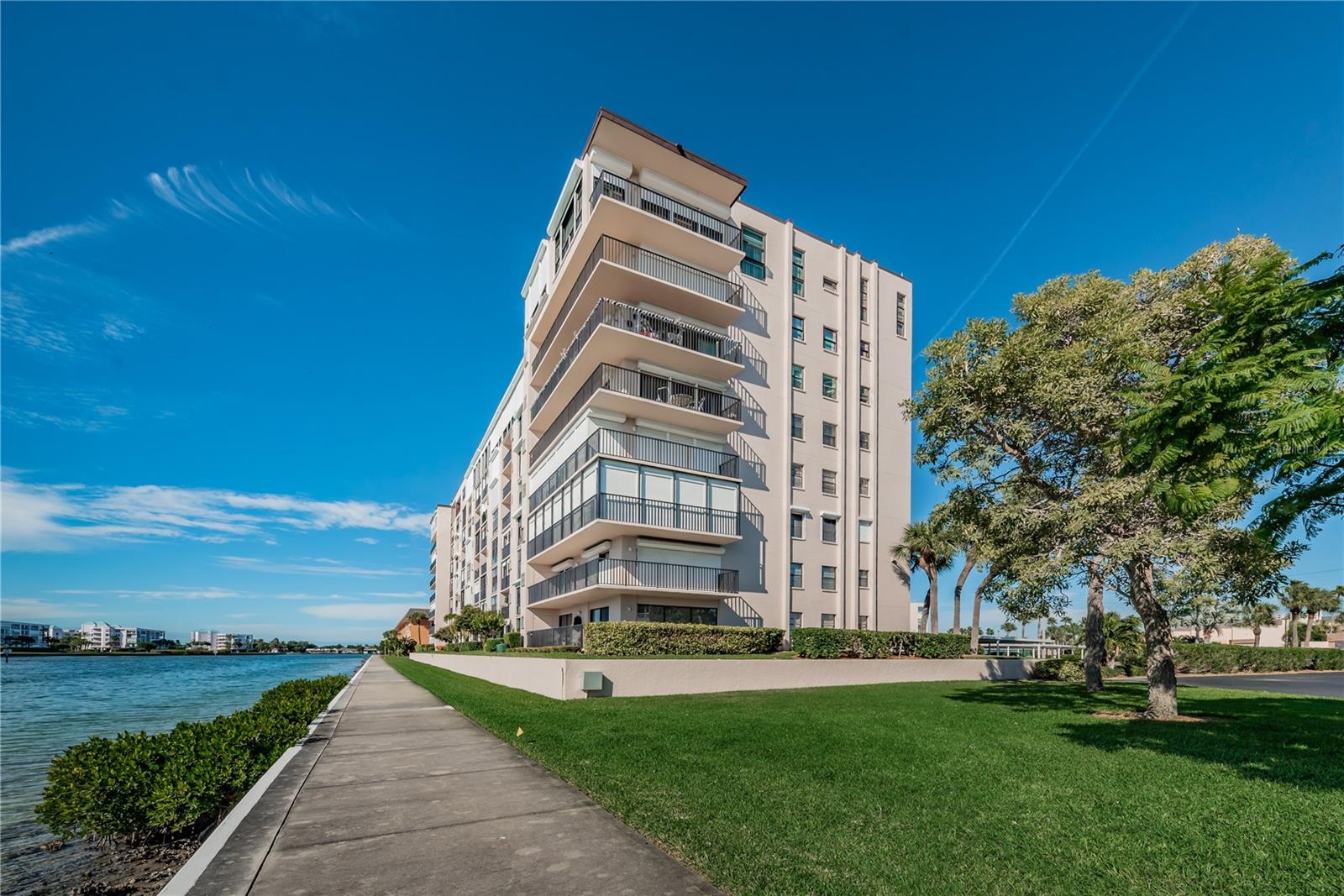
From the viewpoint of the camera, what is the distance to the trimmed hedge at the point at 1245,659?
37562 millimetres

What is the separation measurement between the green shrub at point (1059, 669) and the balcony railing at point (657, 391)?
17.1 metres

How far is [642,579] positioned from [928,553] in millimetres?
17995

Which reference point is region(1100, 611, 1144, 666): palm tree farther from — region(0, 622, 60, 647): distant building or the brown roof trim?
region(0, 622, 60, 647): distant building

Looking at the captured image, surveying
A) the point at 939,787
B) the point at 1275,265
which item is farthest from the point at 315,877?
the point at 1275,265

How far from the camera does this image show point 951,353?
1650 centimetres

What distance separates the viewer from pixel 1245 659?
3934 centimetres

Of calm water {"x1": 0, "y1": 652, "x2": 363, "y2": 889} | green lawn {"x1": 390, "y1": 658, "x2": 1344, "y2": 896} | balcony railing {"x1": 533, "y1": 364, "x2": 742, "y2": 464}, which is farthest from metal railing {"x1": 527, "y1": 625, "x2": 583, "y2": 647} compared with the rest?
green lawn {"x1": 390, "y1": 658, "x2": 1344, "y2": 896}

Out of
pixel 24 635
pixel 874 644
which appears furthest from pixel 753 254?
pixel 24 635

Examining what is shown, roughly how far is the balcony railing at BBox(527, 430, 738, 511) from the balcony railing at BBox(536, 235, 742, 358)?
6.32 metres

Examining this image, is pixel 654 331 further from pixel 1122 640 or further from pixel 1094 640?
pixel 1122 640

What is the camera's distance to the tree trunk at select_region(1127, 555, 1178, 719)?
1313 centimetres

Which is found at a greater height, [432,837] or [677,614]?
[432,837]

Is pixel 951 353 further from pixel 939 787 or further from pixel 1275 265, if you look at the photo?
pixel 939 787

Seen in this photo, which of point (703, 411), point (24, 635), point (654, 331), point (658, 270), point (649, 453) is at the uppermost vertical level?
point (658, 270)
